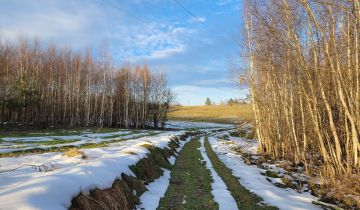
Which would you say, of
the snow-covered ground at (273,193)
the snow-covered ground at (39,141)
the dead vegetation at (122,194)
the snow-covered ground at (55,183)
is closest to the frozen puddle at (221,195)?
the snow-covered ground at (273,193)

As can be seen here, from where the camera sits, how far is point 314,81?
14039 mm

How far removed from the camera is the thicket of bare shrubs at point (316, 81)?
406 inches

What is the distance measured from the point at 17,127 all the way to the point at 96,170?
35.4 metres

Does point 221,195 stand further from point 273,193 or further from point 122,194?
point 122,194

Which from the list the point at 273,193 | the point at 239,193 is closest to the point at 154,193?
the point at 239,193

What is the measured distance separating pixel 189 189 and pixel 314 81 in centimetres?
753

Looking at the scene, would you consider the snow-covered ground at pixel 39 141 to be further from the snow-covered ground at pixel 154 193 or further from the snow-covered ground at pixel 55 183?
the snow-covered ground at pixel 154 193

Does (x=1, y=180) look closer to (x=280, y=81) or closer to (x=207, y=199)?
(x=207, y=199)

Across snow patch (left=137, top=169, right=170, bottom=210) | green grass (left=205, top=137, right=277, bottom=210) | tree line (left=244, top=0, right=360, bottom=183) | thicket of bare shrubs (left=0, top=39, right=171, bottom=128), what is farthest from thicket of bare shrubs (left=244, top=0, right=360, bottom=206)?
thicket of bare shrubs (left=0, top=39, right=171, bottom=128)

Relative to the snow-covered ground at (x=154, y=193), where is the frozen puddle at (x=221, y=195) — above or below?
Result: below

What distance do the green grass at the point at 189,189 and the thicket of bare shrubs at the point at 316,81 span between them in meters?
4.18

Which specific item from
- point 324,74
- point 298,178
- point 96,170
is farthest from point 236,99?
point 96,170

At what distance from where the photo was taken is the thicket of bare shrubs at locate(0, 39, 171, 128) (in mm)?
42344

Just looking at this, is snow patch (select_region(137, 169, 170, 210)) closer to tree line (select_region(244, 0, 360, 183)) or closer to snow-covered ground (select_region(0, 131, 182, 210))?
snow-covered ground (select_region(0, 131, 182, 210))
